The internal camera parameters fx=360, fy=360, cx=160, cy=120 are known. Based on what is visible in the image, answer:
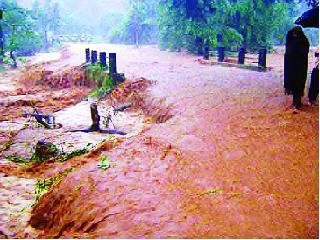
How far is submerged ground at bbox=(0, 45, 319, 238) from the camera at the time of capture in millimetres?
4730

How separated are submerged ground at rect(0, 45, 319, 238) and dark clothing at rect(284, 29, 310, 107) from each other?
2.29ft

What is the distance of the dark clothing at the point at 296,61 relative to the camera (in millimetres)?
8594

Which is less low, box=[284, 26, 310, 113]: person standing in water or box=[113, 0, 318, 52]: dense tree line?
box=[113, 0, 318, 52]: dense tree line

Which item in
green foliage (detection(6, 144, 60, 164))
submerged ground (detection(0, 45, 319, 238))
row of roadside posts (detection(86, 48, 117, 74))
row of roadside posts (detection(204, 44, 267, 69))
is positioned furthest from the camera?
row of roadside posts (detection(204, 44, 267, 69))

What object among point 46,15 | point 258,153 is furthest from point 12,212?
point 46,15

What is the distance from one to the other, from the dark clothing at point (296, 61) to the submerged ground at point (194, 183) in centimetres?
70

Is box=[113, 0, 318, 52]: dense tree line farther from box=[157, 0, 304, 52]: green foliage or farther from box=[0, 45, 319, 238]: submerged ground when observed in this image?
box=[0, 45, 319, 238]: submerged ground

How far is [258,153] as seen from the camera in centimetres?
694

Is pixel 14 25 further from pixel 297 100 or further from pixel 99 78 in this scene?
pixel 297 100

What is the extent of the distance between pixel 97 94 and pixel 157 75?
312 cm

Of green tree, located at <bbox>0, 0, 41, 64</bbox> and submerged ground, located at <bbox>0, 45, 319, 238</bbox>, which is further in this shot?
green tree, located at <bbox>0, 0, 41, 64</bbox>

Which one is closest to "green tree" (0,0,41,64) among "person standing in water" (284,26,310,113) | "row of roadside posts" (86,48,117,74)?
"row of roadside posts" (86,48,117,74)

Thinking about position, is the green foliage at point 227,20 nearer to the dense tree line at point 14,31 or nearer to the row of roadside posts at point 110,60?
the row of roadside posts at point 110,60

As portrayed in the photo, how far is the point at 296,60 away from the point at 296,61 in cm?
2
